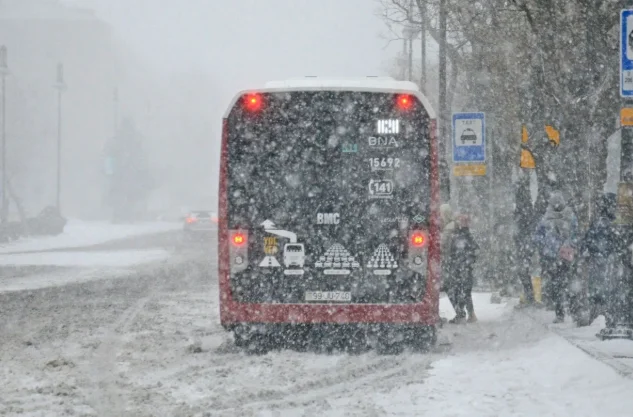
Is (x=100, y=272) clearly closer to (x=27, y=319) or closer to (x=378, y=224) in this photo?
(x=27, y=319)

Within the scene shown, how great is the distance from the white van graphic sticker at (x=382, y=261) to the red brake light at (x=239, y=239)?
142cm

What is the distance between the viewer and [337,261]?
1243 cm

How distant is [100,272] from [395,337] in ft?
54.2

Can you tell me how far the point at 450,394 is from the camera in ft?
30.6

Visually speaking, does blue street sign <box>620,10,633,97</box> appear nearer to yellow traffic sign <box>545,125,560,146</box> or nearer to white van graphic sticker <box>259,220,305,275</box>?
white van graphic sticker <box>259,220,305,275</box>

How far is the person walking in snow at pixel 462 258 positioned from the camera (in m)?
16.3

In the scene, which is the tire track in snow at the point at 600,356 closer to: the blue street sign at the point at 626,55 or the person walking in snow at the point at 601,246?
the person walking in snow at the point at 601,246

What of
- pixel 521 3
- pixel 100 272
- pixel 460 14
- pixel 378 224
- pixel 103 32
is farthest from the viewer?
pixel 103 32

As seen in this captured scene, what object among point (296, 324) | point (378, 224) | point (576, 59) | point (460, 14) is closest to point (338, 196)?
point (378, 224)

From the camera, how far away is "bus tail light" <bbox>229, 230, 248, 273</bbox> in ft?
40.5

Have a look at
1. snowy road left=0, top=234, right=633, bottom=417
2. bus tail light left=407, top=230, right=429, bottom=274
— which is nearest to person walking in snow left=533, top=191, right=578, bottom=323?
snowy road left=0, top=234, right=633, bottom=417

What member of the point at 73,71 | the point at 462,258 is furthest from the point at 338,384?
the point at 73,71

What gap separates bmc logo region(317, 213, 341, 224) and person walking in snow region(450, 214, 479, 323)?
4.24 m

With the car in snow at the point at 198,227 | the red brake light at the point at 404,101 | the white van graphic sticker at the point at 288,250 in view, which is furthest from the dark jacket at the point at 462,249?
the car in snow at the point at 198,227
